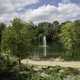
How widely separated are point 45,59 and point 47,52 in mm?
6602

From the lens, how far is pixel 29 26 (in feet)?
94.9

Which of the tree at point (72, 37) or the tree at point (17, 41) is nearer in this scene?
the tree at point (17, 41)

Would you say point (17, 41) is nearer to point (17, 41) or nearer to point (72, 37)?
point (17, 41)

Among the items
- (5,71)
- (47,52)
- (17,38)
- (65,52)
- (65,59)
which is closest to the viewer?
(5,71)

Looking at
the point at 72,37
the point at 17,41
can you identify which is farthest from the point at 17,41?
the point at 72,37

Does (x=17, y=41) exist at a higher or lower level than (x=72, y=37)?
lower

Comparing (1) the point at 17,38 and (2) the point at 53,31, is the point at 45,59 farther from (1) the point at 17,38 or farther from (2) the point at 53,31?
(2) the point at 53,31

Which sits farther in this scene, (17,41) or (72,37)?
(72,37)

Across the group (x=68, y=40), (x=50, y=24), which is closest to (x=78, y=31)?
(x=68, y=40)

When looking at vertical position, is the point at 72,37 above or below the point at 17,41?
above

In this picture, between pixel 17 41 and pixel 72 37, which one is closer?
pixel 17 41

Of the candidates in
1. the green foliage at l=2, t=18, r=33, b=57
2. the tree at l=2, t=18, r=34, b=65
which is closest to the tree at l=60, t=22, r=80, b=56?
the tree at l=2, t=18, r=34, b=65

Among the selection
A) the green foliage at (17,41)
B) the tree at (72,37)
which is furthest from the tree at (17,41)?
the tree at (72,37)

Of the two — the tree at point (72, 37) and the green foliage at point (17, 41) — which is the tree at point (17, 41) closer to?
the green foliage at point (17, 41)
